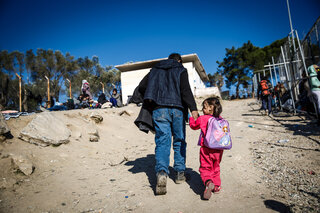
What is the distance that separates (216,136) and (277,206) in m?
0.86

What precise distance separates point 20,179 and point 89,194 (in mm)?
1144

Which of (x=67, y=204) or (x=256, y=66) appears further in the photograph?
(x=256, y=66)

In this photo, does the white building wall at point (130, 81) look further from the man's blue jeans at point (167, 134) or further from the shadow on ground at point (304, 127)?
the man's blue jeans at point (167, 134)

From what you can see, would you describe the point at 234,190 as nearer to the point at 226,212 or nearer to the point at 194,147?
the point at 226,212

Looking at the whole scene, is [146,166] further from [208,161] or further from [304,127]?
[304,127]

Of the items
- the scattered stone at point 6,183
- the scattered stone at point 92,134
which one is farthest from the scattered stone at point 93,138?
the scattered stone at point 6,183

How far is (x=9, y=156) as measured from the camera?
2895 mm

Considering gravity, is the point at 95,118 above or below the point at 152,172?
above

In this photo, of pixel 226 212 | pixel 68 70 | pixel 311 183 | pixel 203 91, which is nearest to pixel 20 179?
pixel 226 212

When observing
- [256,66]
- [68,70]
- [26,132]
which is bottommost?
[26,132]

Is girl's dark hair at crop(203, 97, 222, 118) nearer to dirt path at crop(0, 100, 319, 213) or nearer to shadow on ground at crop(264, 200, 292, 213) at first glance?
dirt path at crop(0, 100, 319, 213)

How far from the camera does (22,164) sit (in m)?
2.80

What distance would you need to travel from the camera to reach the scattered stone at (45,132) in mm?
3693

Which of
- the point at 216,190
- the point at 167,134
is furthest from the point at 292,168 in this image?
the point at 167,134
